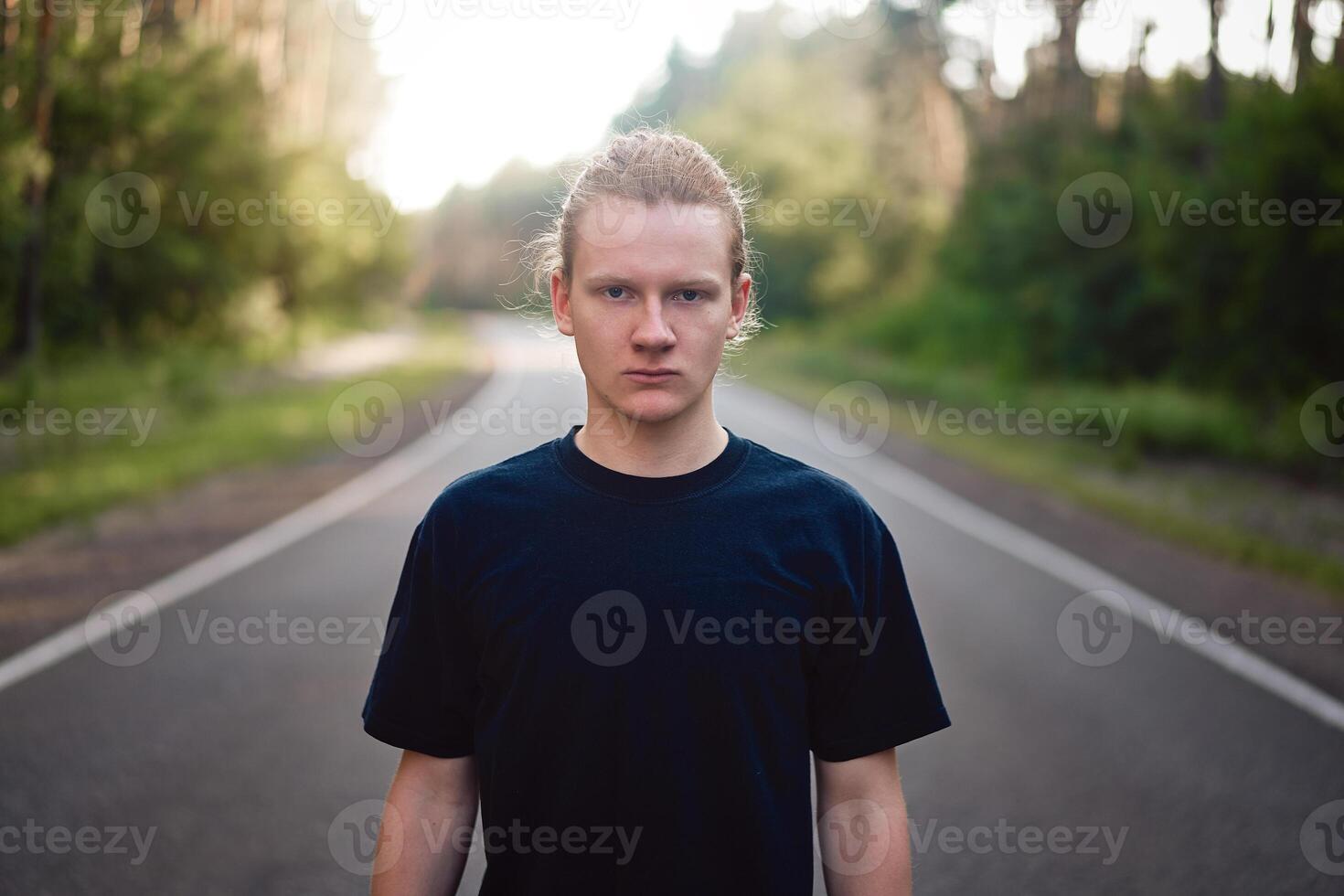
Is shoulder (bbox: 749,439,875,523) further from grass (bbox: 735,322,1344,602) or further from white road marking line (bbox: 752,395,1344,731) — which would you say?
grass (bbox: 735,322,1344,602)

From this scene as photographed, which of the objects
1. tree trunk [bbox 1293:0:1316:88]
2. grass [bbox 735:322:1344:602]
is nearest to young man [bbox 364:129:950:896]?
grass [bbox 735:322:1344:602]

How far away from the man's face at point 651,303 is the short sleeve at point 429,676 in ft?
1.29

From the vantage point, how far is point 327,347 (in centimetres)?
4056

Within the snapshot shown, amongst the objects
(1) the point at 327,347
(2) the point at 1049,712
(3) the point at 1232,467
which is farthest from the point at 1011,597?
(1) the point at 327,347

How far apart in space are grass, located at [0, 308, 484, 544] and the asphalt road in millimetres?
4775

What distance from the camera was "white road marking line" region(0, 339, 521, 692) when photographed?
6959 millimetres

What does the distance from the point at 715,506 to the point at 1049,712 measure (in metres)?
4.73

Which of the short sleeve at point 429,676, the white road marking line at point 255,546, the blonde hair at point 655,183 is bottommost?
the white road marking line at point 255,546

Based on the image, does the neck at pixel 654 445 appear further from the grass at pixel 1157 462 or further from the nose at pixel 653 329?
the grass at pixel 1157 462

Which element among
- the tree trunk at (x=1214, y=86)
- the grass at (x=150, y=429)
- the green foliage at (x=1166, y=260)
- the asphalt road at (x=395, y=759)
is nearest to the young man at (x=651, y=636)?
the asphalt road at (x=395, y=759)

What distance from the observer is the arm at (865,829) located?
81.0 inches

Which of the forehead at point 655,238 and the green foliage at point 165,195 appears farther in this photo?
the green foliage at point 165,195

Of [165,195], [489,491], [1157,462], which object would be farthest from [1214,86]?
[489,491]

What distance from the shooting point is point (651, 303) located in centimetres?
199
